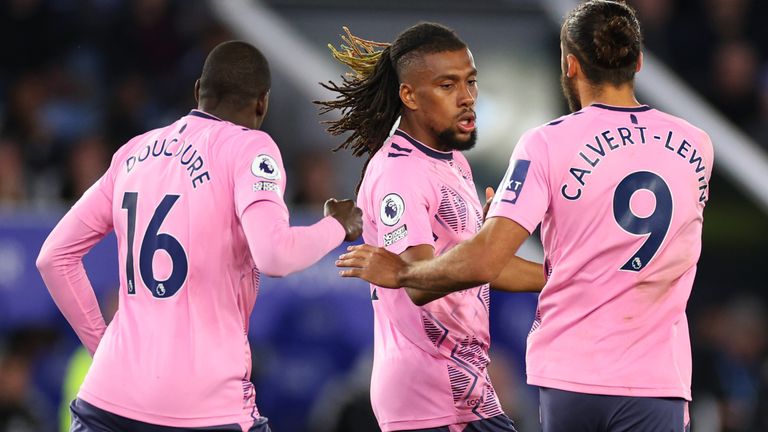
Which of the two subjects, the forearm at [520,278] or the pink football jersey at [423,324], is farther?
the forearm at [520,278]

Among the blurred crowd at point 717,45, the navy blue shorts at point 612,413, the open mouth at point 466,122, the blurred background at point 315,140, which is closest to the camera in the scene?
the navy blue shorts at point 612,413

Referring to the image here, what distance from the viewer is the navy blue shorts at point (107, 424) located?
445 centimetres

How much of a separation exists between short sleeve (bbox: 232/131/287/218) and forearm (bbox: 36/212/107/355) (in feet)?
2.23

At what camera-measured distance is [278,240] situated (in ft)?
14.2

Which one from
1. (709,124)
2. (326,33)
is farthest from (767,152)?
(326,33)

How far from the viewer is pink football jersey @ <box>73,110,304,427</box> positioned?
14.6ft

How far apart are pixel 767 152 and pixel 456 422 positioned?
691 centimetres

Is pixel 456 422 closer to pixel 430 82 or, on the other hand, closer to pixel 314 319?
pixel 430 82

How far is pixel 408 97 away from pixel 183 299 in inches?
47.5

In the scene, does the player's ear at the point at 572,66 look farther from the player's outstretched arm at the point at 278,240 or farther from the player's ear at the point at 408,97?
the player's outstretched arm at the point at 278,240

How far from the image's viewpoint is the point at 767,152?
11.0m

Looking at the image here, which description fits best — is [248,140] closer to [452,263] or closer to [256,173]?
[256,173]

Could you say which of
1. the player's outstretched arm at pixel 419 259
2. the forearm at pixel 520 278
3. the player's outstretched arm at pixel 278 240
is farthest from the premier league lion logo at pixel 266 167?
the forearm at pixel 520 278

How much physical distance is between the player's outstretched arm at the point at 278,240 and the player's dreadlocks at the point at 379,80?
2.22ft
